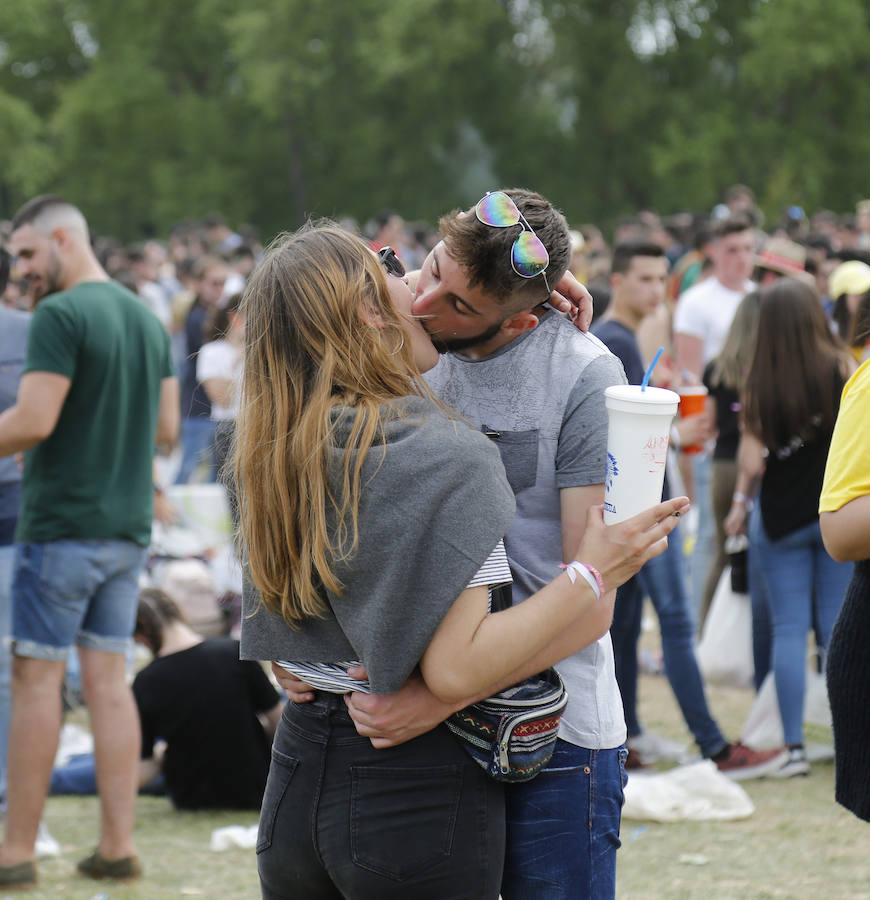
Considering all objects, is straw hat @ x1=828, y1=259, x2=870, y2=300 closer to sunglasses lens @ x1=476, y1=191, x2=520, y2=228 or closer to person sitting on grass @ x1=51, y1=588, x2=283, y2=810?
person sitting on grass @ x1=51, y1=588, x2=283, y2=810

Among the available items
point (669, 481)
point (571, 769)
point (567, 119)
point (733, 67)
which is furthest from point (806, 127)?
point (571, 769)

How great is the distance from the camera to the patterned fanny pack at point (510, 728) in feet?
6.50

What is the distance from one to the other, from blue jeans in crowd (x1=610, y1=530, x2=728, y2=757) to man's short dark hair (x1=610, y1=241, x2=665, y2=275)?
1.19 meters

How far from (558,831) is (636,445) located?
69cm

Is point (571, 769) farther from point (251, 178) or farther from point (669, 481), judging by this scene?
point (251, 178)

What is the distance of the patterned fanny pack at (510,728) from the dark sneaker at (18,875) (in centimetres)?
252

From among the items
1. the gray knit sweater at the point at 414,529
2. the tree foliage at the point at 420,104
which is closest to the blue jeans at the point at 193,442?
the gray knit sweater at the point at 414,529

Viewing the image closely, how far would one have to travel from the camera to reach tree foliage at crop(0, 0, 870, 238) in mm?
30438

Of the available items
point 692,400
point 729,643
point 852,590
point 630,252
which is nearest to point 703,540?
point 729,643

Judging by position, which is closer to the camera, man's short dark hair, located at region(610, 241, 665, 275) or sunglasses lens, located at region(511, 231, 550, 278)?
sunglasses lens, located at region(511, 231, 550, 278)

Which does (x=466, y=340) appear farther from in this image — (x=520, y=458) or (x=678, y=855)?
(x=678, y=855)

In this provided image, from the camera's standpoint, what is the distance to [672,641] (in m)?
5.12

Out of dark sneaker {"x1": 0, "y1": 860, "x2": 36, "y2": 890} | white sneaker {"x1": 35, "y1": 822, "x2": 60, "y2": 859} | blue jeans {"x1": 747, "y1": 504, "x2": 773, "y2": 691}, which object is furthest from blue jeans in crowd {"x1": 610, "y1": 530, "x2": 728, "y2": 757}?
dark sneaker {"x1": 0, "y1": 860, "x2": 36, "y2": 890}

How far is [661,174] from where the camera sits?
3034 centimetres
